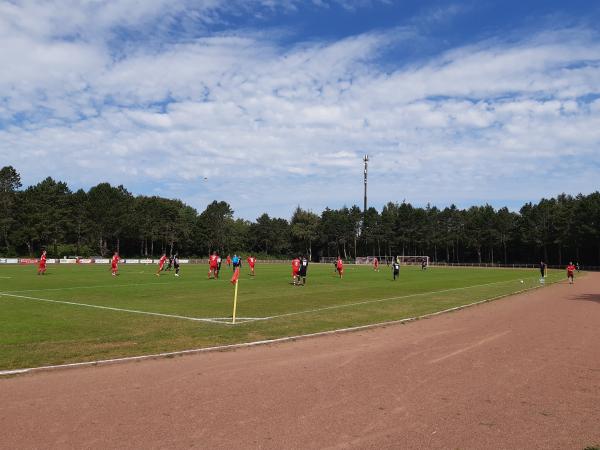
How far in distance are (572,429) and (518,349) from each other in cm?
517

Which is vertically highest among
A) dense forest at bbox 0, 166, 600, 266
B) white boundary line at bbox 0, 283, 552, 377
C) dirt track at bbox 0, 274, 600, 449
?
dense forest at bbox 0, 166, 600, 266

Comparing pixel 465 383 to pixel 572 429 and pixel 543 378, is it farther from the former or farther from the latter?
pixel 572 429

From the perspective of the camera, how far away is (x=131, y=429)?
5816 mm

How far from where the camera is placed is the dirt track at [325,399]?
5.64 m

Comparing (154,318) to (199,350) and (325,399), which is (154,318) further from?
(325,399)

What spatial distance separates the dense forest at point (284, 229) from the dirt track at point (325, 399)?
9680 centimetres

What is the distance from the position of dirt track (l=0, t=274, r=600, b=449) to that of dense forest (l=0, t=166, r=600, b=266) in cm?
9680

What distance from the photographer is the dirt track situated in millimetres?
5641

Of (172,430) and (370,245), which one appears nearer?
(172,430)

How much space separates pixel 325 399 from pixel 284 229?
13589 cm

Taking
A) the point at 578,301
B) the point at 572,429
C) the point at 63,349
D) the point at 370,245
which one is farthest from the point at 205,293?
the point at 370,245

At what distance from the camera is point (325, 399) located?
7074 mm

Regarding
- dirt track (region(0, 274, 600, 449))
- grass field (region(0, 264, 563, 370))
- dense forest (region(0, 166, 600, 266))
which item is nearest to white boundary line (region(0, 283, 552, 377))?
dirt track (region(0, 274, 600, 449))

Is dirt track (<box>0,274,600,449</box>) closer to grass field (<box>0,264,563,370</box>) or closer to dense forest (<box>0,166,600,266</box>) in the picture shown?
grass field (<box>0,264,563,370</box>)
